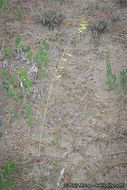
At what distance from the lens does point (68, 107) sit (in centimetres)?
258

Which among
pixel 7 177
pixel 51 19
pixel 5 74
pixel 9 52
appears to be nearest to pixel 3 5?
pixel 51 19

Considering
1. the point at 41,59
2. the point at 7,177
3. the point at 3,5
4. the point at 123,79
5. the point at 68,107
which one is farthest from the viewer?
the point at 3,5

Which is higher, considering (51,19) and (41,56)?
(51,19)

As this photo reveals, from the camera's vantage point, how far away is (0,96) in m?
2.62

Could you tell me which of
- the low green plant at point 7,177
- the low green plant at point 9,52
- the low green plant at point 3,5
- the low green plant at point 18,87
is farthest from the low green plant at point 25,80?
the low green plant at point 3,5

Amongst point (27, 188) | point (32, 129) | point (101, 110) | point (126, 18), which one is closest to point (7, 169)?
point (27, 188)

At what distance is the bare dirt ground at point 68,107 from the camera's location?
6.86ft

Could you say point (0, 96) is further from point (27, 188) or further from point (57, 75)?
point (27, 188)

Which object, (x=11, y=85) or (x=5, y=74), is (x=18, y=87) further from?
(x=5, y=74)

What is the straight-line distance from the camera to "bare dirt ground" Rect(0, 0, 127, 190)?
2092mm

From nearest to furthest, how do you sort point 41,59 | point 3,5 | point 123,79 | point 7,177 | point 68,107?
point 7,177, point 68,107, point 123,79, point 41,59, point 3,5

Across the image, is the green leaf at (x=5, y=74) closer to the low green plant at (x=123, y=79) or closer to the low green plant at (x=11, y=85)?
the low green plant at (x=11, y=85)

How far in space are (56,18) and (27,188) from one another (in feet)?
8.90

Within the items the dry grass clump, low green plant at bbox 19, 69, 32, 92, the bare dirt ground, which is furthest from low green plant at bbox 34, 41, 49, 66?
the dry grass clump
